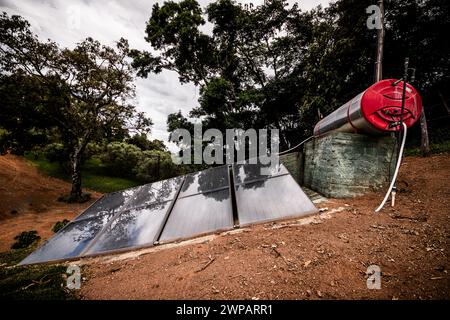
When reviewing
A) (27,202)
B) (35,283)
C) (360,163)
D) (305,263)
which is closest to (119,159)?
(27,202)

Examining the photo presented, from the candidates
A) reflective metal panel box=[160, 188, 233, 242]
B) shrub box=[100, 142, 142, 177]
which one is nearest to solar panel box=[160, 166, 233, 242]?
reflective metal panel box=[160, 188, 233, 242]

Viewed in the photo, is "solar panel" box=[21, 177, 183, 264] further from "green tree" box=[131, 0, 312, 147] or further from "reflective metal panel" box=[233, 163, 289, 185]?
"green tree" box=[131, 0, 312, 147]

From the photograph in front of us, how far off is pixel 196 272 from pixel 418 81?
15748mm

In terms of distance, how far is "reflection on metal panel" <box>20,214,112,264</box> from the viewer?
3639 mm

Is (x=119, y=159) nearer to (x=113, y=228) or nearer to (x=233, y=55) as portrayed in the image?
(x=233, y=55)

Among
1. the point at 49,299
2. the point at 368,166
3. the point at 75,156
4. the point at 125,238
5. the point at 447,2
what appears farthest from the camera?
the point at 75,156

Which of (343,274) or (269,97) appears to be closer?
(343,274)

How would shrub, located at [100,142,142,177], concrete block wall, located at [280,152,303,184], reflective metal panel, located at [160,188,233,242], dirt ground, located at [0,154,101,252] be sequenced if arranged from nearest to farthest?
reflective metal panel, located at [160,188,233,242] < concrete block wall, located at [280,152,303,184] < dirt ground, located at [0,154,101,252] < shrub, located at [100,142,142,177]

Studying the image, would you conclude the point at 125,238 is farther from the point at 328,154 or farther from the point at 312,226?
the point at 328,154

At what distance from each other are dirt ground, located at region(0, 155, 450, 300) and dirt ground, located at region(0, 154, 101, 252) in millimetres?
8902

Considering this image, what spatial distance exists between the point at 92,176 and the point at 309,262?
29.0m

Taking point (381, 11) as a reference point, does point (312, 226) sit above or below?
below
